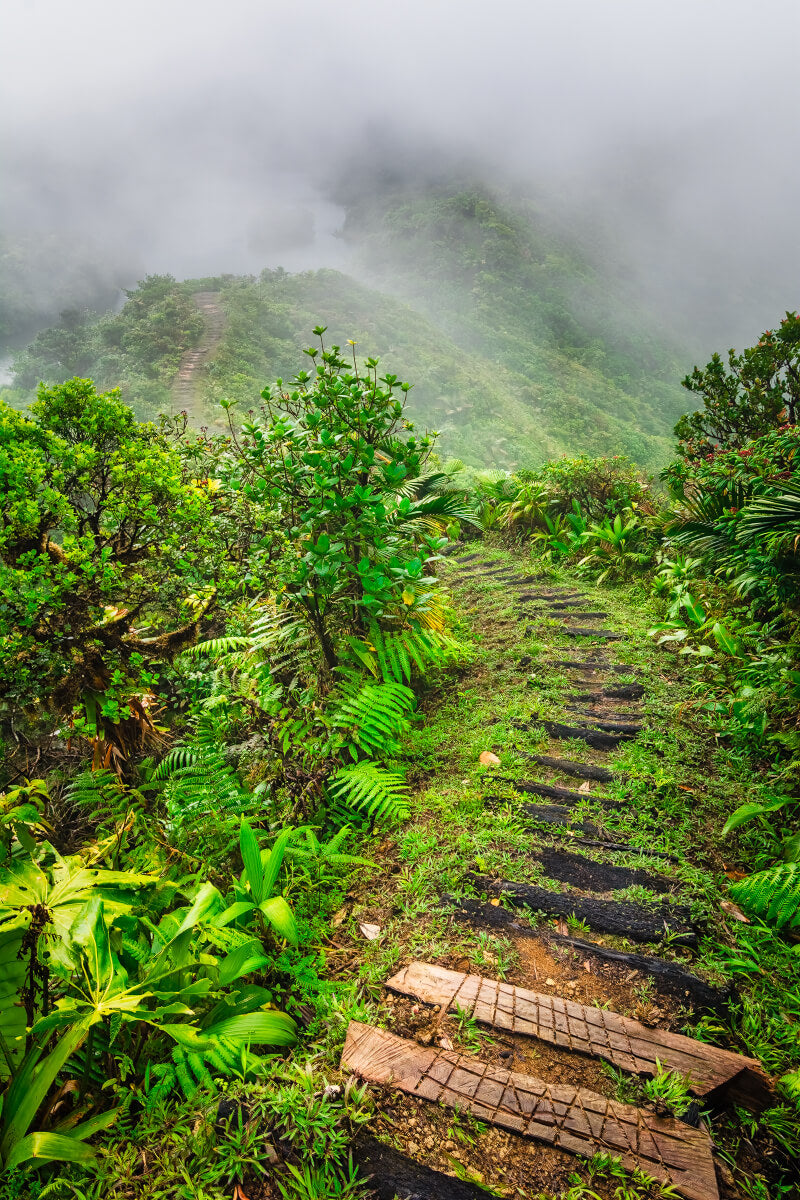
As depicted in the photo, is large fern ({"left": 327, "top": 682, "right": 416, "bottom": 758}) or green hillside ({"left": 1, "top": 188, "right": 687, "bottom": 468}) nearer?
large fern ({"left": 327, "top": 682, "right": 416, "bottom": 758})

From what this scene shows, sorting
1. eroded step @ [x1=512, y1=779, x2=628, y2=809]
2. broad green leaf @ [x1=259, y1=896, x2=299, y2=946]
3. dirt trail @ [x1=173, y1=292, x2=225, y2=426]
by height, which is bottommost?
eroded step @ [x1=512, y1=779, x2=628, y2=809]

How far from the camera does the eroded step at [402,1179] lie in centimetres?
Answer: 130

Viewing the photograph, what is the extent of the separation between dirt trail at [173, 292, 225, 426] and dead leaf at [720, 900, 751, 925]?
15136mm

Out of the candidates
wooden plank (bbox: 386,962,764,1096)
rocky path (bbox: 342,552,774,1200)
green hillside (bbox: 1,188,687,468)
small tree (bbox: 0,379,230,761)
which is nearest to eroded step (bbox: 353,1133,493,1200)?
rocky path (bbox: 342,552,774,1200)

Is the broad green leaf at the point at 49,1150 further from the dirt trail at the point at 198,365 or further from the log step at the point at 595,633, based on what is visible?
the dirt trail at the point at 198,365

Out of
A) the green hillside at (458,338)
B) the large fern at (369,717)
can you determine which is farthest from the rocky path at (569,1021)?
the green hillside at (458,338)

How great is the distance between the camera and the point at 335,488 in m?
3.37

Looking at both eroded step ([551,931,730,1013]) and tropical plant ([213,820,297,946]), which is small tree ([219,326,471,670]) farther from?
eroded step ([551,931,730,1013])

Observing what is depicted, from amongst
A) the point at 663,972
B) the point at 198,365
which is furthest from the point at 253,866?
the point at 198,365

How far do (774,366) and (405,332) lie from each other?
18991 mm

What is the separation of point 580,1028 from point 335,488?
288cm

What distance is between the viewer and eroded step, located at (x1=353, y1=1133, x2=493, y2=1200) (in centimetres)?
130

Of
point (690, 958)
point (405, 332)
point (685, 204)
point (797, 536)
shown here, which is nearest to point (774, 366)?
point (797, 536)

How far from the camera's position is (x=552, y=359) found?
2842 centimetres
